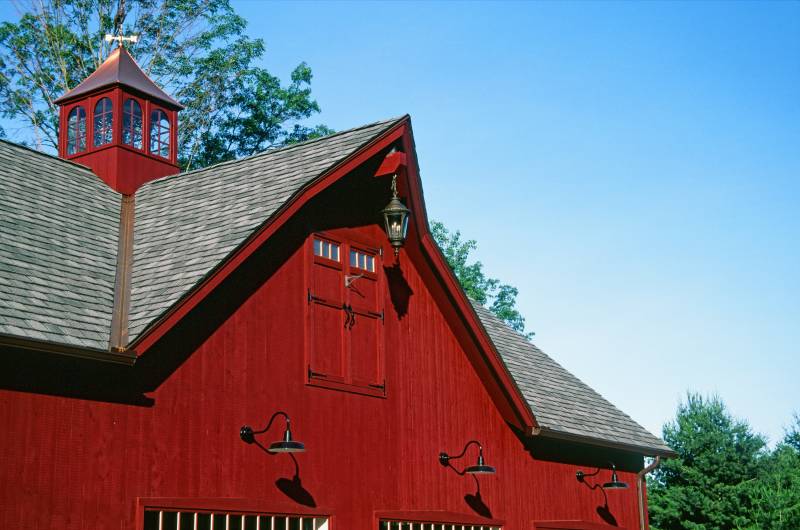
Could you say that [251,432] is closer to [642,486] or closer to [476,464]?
[476,464]

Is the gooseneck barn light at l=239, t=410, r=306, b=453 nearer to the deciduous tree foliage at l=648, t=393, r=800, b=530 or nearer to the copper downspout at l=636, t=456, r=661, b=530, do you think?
the copper downspout at l=636, t=456, r=661, b=530

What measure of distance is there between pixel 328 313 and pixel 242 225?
1.61 meters

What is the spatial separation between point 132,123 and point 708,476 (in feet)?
73.0

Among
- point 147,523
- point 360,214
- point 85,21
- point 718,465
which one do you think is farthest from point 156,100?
point 718,465

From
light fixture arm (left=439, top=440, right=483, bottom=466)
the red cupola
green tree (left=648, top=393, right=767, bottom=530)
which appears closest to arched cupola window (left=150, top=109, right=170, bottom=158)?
the red cupola

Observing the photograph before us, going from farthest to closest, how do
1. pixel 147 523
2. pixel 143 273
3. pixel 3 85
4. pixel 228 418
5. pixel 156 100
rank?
pixel 3 85 → pixel 156 100 → pixel 143 273 → pixel 228 418 → pixel 147 523

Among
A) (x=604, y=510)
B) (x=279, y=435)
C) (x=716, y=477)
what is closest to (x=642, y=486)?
(x=604, y=510)

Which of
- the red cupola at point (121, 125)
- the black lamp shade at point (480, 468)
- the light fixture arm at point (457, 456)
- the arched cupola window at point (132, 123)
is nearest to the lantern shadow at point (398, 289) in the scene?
the light fixture arm at point (457, 456)

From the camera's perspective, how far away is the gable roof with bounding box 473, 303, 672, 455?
1614cm

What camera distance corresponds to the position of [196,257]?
11367 mm

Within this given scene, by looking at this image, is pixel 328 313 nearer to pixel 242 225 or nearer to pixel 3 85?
pixel 242 225

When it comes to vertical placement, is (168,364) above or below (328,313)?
below

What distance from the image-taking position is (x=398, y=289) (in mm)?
13984

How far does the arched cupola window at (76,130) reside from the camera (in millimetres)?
16578
